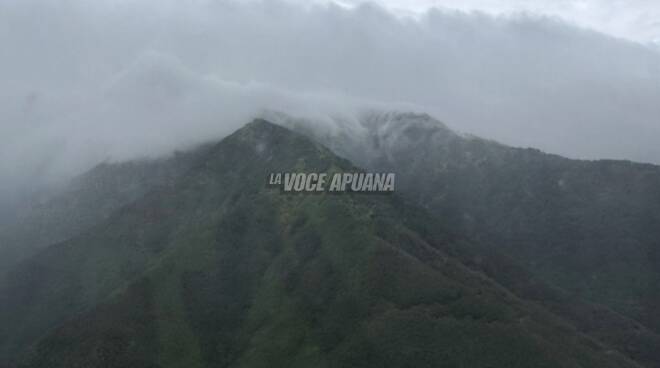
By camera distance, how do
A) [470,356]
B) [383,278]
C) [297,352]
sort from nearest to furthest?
1. [470,356]
2. [297,352]
3. [383,278]

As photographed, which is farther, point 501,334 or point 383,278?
point 383,278

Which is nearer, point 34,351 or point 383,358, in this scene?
point 383,358

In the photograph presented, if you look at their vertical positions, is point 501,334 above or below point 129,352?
above

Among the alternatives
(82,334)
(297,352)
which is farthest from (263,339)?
(82,334)

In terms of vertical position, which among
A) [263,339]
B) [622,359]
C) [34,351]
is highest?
[622,359]

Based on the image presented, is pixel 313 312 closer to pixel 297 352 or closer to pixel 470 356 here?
pixel 297 352

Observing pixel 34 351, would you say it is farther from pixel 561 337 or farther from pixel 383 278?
pixel 561 337

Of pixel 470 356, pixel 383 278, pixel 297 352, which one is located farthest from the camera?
pixel 383 278

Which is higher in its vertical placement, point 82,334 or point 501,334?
point 501,334

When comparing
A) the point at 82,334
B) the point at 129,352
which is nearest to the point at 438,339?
the point at 129,352
